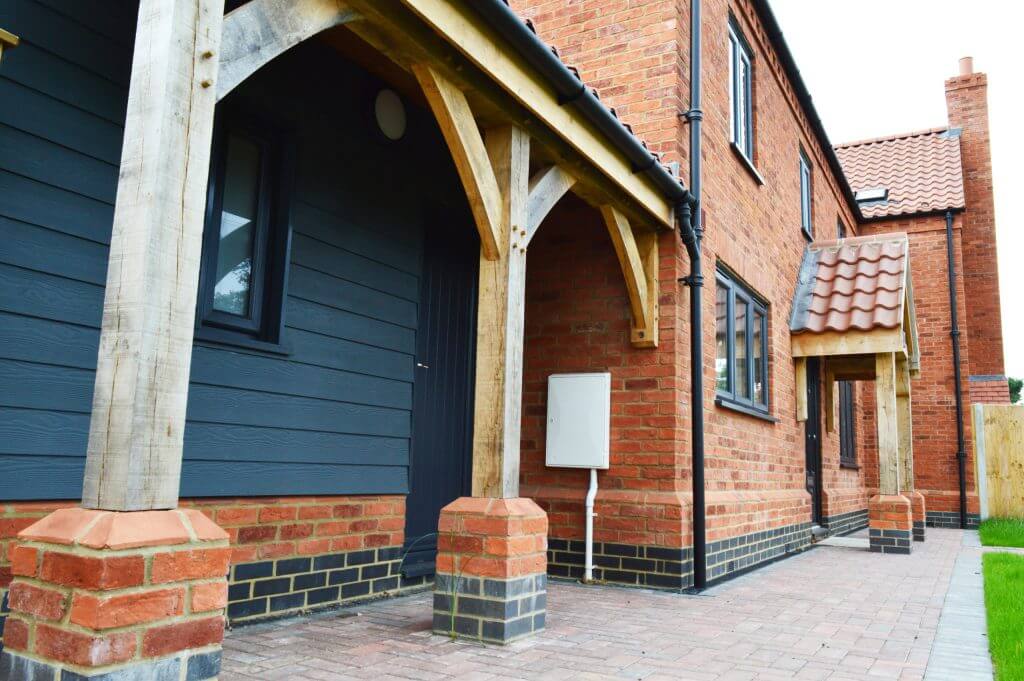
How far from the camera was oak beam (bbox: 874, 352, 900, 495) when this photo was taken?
9.52m

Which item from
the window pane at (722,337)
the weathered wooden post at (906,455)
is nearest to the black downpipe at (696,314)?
the window pane at (722,337)

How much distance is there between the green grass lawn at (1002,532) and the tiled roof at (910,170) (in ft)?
19.7

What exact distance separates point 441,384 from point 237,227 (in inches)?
84.3

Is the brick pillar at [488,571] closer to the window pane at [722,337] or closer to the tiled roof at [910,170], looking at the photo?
the window pane at [722,337]

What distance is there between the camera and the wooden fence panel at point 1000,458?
14.8 meters

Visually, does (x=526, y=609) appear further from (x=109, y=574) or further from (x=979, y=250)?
(x=979, y=250)

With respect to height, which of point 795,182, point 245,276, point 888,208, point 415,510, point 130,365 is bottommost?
point 415,510

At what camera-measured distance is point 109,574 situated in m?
2.17

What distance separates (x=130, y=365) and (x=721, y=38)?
7.31 metres

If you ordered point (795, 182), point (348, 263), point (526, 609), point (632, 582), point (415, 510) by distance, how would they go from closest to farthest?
point (526, 609) < point (348, 263) < point (415, 510) < point (632, 582) < point (795, 182)

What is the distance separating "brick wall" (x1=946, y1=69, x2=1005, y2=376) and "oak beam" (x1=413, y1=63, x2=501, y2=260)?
15298mm

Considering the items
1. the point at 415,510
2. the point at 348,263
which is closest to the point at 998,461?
the point at 415,510

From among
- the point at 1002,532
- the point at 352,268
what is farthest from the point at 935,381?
the point at 352,268

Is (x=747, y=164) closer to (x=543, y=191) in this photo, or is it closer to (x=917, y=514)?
(x=543, y=191)
